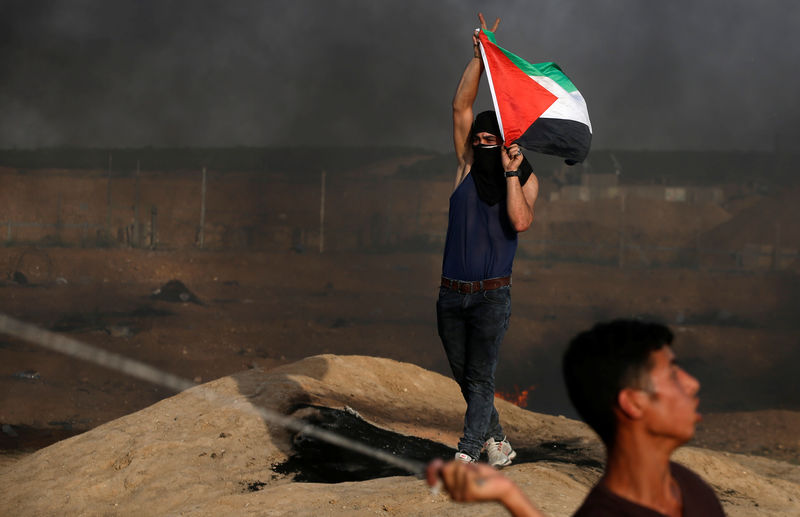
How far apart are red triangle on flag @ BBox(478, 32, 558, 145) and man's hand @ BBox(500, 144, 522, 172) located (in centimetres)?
16

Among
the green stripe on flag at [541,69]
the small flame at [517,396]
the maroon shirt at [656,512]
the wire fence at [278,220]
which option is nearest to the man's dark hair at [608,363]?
the maroon shirt at [656,512]

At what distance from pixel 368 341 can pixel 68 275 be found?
41.9 ft

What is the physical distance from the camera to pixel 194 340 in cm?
1563

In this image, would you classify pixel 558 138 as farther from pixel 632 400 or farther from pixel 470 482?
pixel 470 482

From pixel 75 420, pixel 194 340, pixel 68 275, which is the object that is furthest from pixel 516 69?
pixel 68 275

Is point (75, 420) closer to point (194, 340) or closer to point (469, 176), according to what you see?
point (194, 340)

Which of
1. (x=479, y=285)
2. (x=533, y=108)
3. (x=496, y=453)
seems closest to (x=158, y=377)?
(x=496, y=453)

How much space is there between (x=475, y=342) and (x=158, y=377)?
32.1 ft

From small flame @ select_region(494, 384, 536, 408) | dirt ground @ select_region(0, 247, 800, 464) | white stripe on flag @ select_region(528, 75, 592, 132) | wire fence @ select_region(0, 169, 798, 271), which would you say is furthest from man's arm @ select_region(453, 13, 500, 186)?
wire fence @ select_region(0, 169, 798, 271)

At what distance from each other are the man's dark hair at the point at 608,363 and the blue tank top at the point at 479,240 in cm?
275

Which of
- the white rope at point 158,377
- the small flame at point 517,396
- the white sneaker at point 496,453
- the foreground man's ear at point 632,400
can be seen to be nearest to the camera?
the foreground man's ear at point 632,400

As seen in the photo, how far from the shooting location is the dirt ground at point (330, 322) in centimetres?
1148

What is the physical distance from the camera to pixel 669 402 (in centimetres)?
175

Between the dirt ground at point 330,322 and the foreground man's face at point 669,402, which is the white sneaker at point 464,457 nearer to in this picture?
the foreground man's face at point 669,402
